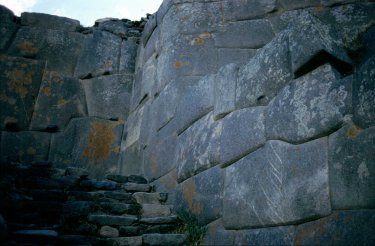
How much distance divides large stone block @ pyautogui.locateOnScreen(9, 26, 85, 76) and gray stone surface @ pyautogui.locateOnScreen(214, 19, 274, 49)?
248cm

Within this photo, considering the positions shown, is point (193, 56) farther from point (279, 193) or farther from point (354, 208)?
point (354, 208)

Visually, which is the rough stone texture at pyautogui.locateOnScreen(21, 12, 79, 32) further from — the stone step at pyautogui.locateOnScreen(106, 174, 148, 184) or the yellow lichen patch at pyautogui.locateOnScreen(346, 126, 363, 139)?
the yellow lichen patch at pyautogui.locateOnScreen(346, 126, 363, 139)

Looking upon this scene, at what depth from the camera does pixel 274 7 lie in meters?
4.22

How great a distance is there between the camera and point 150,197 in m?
3.29

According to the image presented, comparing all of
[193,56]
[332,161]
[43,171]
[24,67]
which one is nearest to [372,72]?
[332,161]

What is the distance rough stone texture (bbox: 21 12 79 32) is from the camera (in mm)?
5582

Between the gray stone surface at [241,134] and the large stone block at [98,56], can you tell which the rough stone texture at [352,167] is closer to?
the gray stone surface at [241,134]

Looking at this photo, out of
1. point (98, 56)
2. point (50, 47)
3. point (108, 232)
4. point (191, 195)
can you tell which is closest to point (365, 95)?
point (191, 195)

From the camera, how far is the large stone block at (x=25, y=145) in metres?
4.76

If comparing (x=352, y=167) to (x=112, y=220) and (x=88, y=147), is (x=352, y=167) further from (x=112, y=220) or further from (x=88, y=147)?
(x=88, y=147)

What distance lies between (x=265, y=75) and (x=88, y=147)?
10.7 feet

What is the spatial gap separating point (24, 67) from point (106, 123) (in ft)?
4.55

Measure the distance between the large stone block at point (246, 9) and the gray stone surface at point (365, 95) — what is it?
107 inches

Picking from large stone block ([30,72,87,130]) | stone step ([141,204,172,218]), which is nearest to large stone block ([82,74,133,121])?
large stone block ([30,72,87,130])
